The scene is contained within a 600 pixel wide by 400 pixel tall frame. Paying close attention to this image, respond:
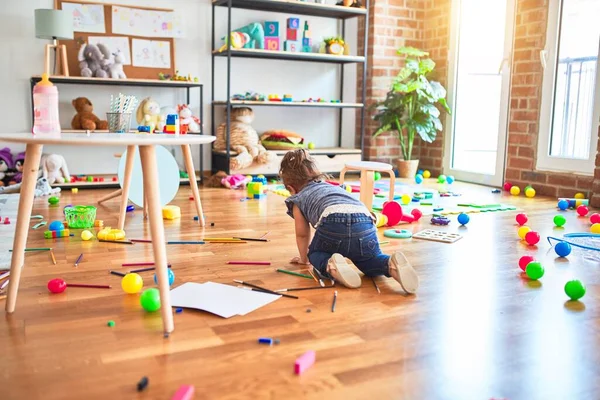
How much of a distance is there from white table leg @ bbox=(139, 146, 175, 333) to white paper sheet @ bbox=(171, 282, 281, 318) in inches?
7.4

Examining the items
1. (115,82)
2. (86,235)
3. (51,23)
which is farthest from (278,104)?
(86,235)

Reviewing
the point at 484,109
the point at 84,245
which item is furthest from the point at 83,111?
the point at 484,109

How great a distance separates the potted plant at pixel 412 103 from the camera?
5.04 metres

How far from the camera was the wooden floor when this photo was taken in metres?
1.27

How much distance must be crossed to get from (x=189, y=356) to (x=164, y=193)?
6.38 feet

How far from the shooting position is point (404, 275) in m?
1.92

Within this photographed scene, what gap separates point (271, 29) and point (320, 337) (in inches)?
153

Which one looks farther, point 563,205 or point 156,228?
point 563,205

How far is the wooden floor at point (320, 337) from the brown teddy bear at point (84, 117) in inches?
A: 81.1

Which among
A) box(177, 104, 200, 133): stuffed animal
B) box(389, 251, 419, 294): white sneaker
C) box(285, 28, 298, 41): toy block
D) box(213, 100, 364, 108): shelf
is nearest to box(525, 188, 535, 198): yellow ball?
box(213, 100, 364, 108): shelf

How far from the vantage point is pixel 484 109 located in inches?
197

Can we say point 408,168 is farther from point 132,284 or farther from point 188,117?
point 132,284

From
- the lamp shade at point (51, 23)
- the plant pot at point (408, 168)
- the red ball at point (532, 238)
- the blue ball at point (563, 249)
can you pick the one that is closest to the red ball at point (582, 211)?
the red ball at point (532, 238)

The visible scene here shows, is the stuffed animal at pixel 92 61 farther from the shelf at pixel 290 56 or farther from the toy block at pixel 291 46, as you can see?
the toy block at pixel 291 46
